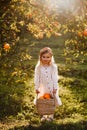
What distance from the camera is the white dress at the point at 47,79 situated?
7.21 metres

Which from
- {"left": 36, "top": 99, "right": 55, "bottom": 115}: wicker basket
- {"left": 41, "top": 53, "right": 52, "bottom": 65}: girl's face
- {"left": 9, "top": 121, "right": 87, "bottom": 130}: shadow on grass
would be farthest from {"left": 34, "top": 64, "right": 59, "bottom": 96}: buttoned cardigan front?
{"left": 9, "top": 121, "right": 87, "bottom": 130}: shadow on grass

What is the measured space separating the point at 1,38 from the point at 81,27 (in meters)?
1.74

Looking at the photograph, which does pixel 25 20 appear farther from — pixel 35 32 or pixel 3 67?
pixel 3 67

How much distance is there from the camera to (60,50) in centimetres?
1702

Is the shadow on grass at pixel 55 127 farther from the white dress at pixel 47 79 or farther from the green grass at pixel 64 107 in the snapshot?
the white dress at pixel 47 79

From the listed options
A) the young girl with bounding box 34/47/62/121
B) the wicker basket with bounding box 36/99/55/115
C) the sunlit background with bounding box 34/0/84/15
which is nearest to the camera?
the wicker basket with bounding box 36/99/55/115

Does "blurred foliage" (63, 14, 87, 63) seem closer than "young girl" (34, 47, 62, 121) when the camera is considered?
No

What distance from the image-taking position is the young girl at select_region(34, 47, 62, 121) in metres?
7.17

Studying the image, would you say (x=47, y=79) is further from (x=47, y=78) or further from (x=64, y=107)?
(x=64, y=107)

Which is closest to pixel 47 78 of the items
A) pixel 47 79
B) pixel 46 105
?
pixel 47 79

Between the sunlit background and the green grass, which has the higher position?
the sunlit background

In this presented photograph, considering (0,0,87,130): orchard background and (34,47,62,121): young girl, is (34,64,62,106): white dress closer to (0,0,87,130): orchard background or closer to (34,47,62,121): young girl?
(34,47,62,121): young girl

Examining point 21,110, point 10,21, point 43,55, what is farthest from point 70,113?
point 10,21

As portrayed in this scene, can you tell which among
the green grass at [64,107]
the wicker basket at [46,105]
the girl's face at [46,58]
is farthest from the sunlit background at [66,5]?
the wicker basket at [46,105]
